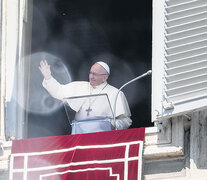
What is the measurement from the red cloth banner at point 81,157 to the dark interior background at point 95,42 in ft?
5.09

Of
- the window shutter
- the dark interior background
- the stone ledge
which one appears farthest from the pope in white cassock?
the window shutter

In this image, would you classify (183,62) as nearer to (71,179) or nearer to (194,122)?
(194,122)

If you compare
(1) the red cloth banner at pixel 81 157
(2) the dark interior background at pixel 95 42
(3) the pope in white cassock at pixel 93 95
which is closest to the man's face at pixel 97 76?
(3) the pope in white cassock at pixel 93 95

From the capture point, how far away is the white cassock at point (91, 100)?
34.4 ft

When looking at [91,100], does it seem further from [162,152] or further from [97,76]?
[162,152]

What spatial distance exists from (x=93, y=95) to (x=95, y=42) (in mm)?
1839

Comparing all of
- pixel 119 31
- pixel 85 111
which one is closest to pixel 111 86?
pixel 85 111

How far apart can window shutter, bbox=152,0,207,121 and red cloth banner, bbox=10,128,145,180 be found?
0.35 m

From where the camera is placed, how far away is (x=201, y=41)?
9.59 meters

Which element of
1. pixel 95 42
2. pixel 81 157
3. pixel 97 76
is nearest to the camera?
pixel 81 157

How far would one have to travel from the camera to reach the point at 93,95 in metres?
10.5

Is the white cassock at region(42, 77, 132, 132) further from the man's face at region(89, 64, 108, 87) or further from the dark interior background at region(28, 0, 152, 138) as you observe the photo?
the dark interior background at region(28, 0, 152, 138)

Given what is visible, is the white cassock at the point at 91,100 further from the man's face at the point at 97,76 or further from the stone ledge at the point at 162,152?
the stone ledge at the point at 162,152

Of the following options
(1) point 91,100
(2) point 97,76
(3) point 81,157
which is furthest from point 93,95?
(3) point 81,157
